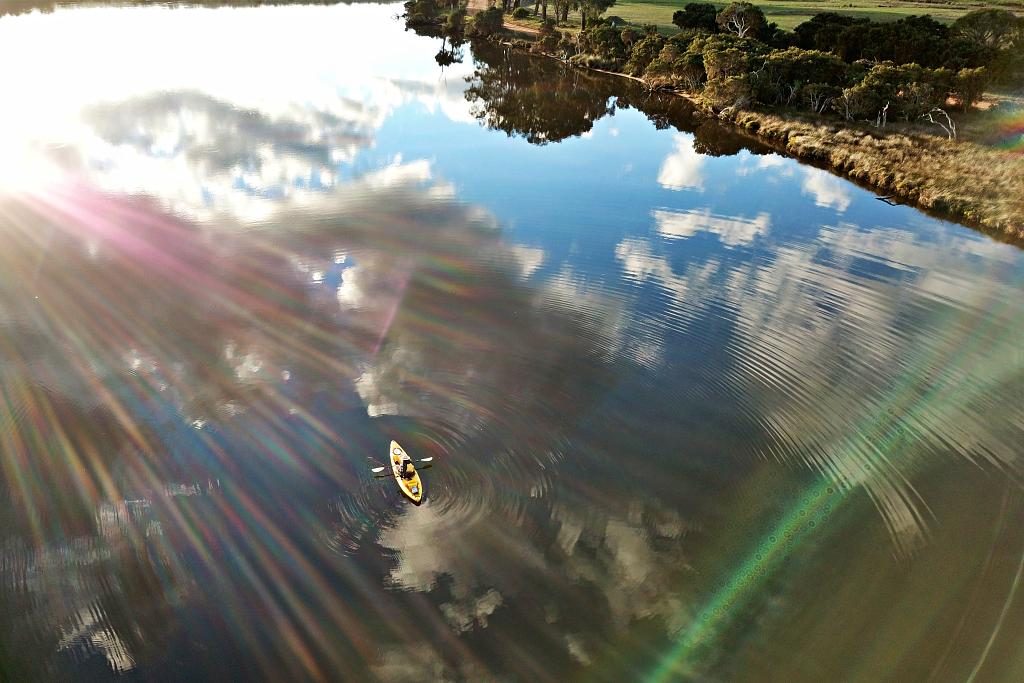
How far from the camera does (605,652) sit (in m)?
20.5

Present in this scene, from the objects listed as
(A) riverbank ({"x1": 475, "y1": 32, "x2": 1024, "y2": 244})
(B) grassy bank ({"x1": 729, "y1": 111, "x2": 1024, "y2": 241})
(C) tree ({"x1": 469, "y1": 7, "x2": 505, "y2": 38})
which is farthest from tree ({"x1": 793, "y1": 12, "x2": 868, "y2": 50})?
(C) tree ({"x1": 469, "y1": 7, "x2": 505, "y2": 38})

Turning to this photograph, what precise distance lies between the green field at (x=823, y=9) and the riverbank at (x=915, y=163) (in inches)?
2255

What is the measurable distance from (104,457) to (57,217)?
2721 centimetres

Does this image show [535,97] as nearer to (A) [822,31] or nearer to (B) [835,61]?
(B) [835,61]

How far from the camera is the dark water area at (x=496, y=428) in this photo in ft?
68.6

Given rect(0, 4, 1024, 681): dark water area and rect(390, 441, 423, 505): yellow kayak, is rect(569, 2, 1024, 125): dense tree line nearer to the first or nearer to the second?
rect(0, 4, 1024, 681): dark water area

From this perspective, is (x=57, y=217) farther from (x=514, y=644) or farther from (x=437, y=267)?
(x=514, y=644)

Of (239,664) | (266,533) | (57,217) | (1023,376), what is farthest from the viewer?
(57,217)

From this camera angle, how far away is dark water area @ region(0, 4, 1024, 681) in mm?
20906

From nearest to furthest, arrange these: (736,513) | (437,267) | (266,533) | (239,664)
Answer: (239,664) → (266,533) → (736,513) → (437,267)

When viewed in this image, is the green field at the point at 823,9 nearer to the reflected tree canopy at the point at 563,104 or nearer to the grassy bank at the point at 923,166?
the reflected tree canopy at the point at 563,104

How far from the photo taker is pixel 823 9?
14012 centimetres

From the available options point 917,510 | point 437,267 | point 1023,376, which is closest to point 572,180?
point 437,267

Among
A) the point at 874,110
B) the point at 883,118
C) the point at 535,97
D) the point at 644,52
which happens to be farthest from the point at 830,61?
the point at 535,97
